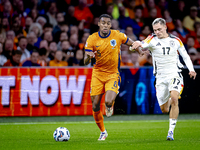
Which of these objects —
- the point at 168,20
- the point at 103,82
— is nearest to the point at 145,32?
the point at 168,20

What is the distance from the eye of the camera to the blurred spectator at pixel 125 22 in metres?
14.8

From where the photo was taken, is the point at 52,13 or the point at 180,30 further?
the point at 180,30

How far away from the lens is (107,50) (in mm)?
7730

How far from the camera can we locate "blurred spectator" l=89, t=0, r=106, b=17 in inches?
589

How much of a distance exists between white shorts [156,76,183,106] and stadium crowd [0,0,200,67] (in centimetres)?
501

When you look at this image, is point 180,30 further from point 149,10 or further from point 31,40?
point 31,40

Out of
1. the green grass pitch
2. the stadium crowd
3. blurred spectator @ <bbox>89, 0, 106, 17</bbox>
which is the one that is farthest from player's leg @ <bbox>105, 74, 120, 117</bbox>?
blurred spectator @ <bbox>89, 0, 106, 17</bbox>

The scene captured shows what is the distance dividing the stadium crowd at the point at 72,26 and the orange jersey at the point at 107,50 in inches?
186

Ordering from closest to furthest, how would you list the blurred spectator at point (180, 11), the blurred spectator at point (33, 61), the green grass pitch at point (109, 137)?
1. the green grass pitch at point (109, 137)
2. the blurred spectator at point (33, 61)
3. the blurred spectator at point (180, 11)

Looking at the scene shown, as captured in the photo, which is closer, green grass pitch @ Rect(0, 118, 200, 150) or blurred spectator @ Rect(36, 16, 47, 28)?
green grass pitch @ Rect(0, 118, 200, 150)

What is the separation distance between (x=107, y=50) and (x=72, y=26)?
254 inches

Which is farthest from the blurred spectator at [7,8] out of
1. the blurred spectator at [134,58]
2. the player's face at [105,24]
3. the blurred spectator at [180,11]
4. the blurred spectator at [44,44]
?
the player's face at [105,24]

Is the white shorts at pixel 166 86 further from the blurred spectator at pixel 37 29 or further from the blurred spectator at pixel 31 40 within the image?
the blurred spectator at pixel 37 29

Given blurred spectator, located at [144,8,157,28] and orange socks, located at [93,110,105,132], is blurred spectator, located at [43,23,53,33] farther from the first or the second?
orange socks, located at [93,110,105,132]
